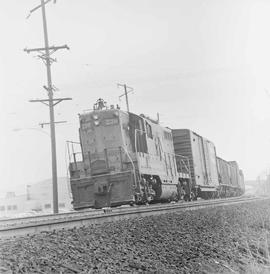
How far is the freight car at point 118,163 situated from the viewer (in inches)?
542

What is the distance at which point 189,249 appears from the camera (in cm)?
677

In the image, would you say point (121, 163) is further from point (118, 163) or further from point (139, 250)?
point (139, 250)

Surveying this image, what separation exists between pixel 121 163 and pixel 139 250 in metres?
8.14

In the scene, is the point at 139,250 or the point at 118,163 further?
the point at 118,163

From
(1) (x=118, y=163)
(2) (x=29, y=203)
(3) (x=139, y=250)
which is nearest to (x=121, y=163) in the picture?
(1) (x=118, y=163)

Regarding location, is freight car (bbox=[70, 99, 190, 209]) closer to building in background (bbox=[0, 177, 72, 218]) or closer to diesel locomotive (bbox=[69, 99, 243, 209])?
diesel locomotive (bbox=[69, 99, 243, 209])

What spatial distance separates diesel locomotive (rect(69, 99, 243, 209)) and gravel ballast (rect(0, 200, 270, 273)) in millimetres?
4761

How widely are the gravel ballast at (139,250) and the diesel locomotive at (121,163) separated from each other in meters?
4.76

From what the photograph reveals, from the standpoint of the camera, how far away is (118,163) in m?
14.3

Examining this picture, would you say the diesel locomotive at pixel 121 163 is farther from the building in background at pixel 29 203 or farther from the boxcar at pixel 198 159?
the building in background at pixel 29 203

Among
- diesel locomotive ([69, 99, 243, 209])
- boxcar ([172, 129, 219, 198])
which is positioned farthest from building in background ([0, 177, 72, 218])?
diesel locomotive ([69, 99, 243, 209])

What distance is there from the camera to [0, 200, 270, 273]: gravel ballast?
4906 mm

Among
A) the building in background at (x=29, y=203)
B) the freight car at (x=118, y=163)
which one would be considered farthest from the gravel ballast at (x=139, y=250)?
the building in background at (x=29, y=203)

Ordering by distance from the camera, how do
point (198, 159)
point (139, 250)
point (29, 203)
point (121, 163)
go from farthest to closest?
point (29, 203)
point (198, 159)
point (121, 163)
point (139, 250)
